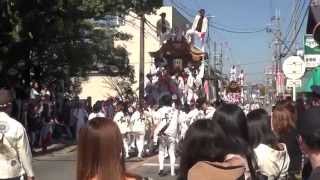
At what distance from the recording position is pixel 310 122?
378 cm

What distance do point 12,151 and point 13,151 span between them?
0.04 feet

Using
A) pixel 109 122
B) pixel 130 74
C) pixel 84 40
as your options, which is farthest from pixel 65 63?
pixel 109 122

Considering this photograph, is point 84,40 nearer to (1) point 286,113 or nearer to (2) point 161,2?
(2) point 161,2

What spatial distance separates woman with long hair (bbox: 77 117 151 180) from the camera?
396cm

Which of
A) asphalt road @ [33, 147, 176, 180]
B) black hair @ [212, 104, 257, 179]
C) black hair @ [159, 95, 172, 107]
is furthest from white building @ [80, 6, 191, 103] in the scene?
black hair @ [212, 104, 257, 179]

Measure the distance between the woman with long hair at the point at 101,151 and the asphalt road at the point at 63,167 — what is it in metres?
10.4

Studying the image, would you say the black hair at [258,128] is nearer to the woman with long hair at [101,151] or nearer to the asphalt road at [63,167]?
the woman with long hair at [101,151]

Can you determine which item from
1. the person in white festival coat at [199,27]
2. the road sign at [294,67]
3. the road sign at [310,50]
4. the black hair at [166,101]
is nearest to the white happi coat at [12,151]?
the black hair at [166,101]

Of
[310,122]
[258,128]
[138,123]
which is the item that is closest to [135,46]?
[138,123]

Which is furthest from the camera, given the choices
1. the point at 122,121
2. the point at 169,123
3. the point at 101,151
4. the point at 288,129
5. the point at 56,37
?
the point at 56,37

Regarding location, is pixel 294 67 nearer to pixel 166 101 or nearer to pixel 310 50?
pixel 310 50

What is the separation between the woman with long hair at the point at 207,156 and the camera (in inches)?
156

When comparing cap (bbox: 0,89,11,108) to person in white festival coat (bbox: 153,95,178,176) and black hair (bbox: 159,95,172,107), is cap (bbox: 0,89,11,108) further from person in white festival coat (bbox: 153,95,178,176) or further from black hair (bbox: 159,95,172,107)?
black hair (bbox: 159,95,172,107)

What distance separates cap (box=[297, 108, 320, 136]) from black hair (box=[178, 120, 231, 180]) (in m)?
0.47
